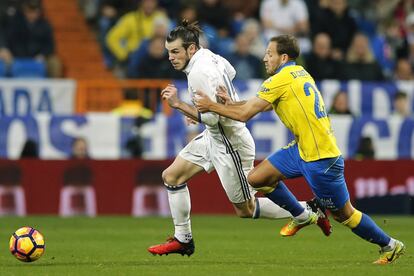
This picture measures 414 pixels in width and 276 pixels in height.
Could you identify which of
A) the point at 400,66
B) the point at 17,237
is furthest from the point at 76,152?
the point at 17,237

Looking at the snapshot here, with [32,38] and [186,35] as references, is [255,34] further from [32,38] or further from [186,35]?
[186,35]

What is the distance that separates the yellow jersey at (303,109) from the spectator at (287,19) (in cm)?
1001

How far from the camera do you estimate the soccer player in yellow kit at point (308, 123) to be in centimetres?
1046

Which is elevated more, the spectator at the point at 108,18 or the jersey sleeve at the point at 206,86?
the spectator at the point at 108,18

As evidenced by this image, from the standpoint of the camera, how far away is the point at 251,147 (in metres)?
11.3

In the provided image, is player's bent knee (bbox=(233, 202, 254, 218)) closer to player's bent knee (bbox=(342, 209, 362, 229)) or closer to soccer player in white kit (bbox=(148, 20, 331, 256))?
soccer player in white kit (bbox=(148, 20, 331, 256))

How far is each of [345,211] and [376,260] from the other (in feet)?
2.97

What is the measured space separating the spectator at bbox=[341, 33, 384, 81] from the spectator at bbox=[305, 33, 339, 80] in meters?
0.23

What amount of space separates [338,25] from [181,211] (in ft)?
35.1

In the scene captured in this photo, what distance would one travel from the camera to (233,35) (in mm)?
21031

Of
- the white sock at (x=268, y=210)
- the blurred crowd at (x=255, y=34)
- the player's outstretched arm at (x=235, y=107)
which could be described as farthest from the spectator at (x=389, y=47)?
the player's outstretched arm at (x=235, y=107)

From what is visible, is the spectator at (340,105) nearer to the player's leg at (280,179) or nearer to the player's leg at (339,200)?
the player's leg at (280,179)

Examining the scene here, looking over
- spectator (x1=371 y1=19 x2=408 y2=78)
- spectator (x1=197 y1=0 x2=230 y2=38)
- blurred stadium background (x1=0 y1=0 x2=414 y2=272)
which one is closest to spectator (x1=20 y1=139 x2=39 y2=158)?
blurred stadium background (x1=0 y1=0 x2=414 y2=272)

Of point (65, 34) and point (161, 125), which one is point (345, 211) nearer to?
point (161, 125)
